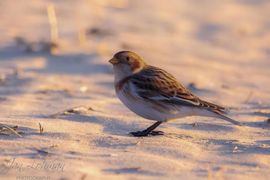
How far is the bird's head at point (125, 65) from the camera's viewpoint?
25.9 ft

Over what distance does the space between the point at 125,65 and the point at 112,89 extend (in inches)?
81.8

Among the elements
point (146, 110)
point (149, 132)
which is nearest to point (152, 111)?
point (146, 110)

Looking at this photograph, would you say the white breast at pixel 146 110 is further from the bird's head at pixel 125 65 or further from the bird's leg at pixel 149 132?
the bird's head at pixel 125 65

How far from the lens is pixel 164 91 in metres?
7.54

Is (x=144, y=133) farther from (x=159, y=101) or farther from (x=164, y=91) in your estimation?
(x=164, y=91)

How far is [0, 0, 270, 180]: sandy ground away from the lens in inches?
242

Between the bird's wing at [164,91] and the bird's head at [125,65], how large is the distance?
18 cm

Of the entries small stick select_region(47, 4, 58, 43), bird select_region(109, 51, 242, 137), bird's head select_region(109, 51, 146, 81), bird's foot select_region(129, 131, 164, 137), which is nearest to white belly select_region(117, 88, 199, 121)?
bird select_region(109, 51, 242, 137)

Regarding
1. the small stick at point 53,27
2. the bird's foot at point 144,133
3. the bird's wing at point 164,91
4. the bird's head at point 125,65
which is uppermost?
the small stick at point 53,27

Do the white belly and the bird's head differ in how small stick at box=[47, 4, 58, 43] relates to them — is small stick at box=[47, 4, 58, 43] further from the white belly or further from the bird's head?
the white belly

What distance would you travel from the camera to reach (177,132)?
7.55m

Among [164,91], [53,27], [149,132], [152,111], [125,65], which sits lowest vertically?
[149,132]

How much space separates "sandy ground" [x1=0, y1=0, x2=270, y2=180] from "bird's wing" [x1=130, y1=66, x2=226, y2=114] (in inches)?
10.8

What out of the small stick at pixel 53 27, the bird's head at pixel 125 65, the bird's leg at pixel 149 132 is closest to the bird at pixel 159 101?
the bird's leg at pixel 149 132
